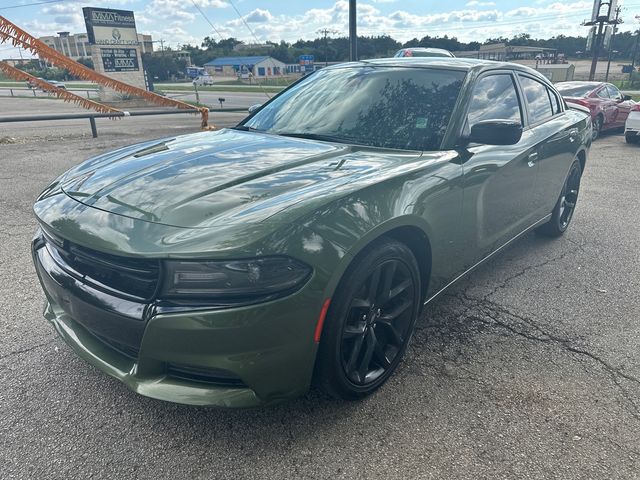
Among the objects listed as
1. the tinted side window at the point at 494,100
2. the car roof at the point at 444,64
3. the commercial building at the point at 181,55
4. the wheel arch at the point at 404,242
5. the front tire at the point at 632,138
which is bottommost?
the front tire at the point at 632,138

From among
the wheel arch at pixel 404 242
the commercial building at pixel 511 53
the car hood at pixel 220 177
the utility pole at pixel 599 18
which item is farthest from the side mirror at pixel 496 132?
the commercial building at pixel 511 53

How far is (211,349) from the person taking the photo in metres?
1.84

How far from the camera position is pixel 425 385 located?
2594mm

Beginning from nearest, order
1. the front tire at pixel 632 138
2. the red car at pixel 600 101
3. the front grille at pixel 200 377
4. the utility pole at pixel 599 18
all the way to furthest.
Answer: the front grille at pixel 200 377 < the front tire at pixel 632 138 < the red car at pixel 600 101 < the utility pole at pixel 599 18

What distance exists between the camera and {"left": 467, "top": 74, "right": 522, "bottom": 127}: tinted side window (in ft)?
10.4

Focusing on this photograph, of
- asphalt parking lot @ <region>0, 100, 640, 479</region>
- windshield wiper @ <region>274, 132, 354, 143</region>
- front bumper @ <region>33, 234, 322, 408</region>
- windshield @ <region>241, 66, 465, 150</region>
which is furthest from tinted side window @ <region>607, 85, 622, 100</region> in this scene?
front bumper @ <region>33, 234, 322, 408</region>

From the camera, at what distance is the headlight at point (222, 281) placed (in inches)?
71.6

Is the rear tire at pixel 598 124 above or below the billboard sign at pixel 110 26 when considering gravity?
below

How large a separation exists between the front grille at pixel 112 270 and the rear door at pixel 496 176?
1873 mm

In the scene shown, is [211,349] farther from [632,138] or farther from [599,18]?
[599,18]

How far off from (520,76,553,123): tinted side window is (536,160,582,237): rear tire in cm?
79

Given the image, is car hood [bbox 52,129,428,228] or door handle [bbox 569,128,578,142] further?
door handle [bbox 569,128,578,142]

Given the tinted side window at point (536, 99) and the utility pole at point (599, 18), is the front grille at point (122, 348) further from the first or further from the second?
the utility pole at point (599, 18)

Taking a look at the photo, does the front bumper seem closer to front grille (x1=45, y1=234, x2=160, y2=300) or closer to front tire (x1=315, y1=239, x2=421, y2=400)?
front grille (x1=45, y1=234, x2=160, y2=300)
